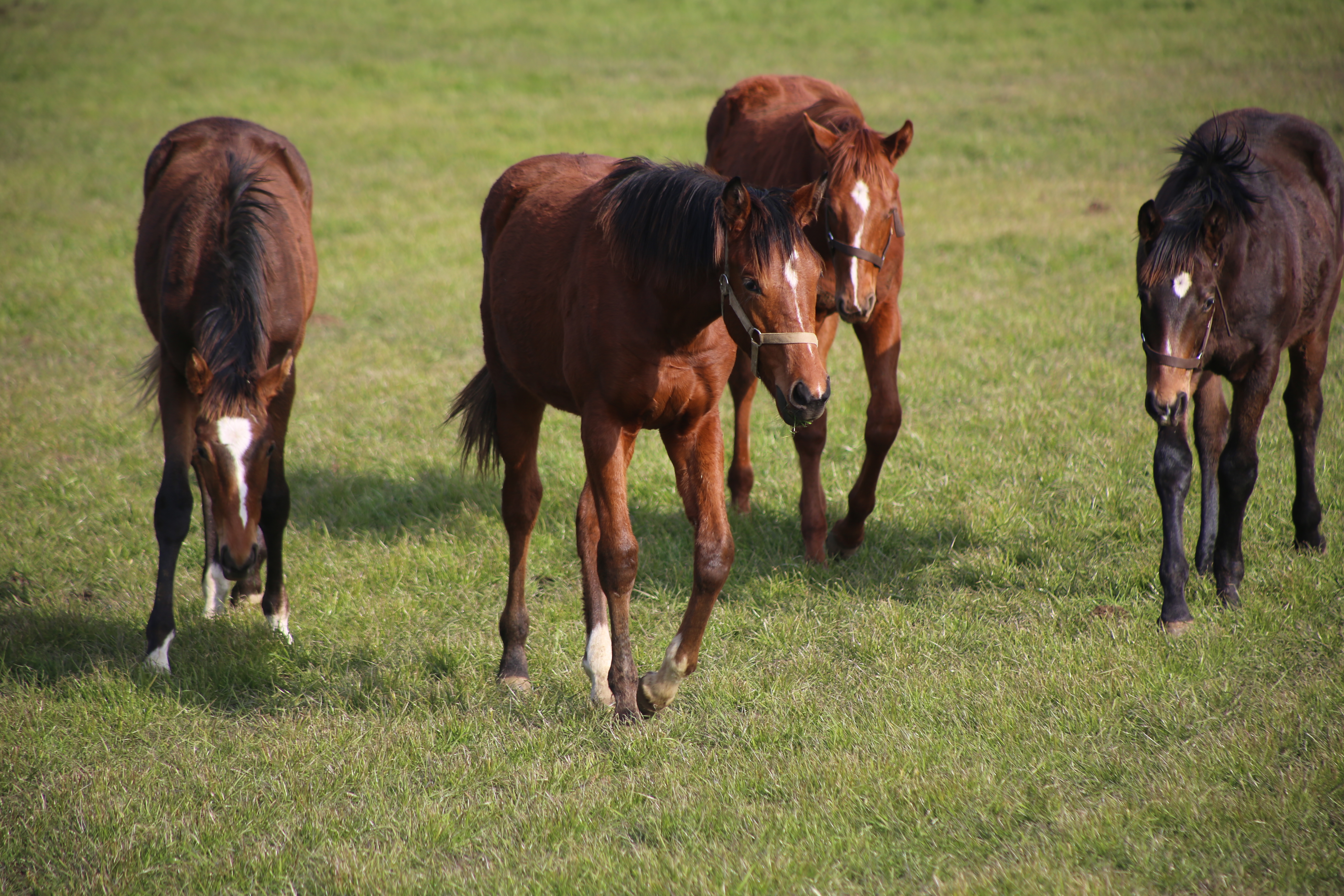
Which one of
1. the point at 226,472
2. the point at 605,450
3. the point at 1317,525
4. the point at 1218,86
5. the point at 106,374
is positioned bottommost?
the point at 106,374

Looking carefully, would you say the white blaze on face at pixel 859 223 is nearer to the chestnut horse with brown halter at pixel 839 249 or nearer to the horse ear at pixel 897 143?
the chestnut horse with brown halter at pixel 839 249

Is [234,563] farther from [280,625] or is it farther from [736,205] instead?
[736,205]

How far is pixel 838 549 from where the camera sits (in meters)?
5.61

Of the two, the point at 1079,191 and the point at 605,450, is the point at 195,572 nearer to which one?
the point at 605,450

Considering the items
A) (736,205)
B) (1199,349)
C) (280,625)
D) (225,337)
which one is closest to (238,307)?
(225,337)

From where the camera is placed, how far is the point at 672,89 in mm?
20422

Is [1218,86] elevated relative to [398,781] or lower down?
elevated

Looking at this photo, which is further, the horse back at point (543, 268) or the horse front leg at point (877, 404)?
the horse front leg at point (877, 404)

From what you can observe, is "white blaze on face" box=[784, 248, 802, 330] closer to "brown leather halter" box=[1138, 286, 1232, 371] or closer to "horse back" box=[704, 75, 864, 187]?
"brown leather halter" box=[1138, 286, 1232, 371]

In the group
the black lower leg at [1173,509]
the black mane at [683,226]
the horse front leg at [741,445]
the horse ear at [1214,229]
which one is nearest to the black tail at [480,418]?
the black mane at [683,226]

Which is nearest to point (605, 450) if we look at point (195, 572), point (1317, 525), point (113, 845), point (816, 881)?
point (816, 881)

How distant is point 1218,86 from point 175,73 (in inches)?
781

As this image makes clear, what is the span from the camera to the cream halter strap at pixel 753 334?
3.36 m

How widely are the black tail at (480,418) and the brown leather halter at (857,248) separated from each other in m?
1.72
